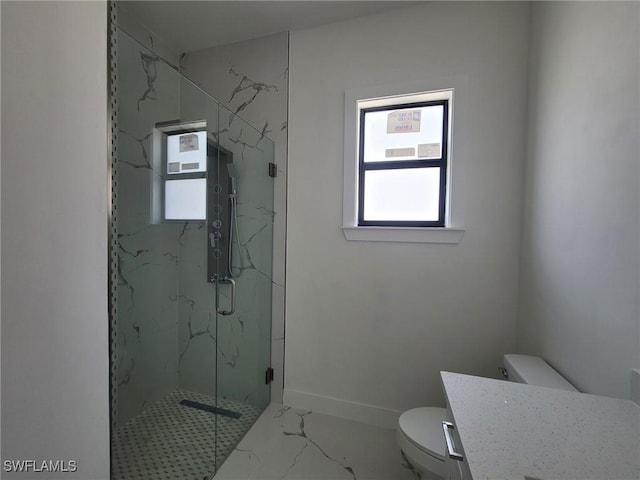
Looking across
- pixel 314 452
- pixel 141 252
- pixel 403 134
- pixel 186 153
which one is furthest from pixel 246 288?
pixel 403 134

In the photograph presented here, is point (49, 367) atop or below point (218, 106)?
below

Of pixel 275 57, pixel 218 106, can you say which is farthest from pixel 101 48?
pixel 275 57

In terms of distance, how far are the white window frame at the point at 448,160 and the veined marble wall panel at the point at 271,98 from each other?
1.66 ft

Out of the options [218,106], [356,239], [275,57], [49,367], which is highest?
[275,57]

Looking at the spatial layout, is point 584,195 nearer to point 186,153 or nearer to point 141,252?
point 186,153

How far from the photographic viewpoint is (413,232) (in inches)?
68.5

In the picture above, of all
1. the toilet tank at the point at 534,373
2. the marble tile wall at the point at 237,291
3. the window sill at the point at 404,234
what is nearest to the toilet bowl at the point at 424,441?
the toilet tank at the point at 534,373

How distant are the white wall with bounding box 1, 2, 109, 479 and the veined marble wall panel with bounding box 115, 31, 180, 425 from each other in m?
0.46

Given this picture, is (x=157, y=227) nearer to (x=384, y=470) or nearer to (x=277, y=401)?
(x=277, y=401)

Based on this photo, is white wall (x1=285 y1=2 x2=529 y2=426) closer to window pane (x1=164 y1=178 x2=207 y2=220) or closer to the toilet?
the toilet

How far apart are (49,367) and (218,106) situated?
1545mm

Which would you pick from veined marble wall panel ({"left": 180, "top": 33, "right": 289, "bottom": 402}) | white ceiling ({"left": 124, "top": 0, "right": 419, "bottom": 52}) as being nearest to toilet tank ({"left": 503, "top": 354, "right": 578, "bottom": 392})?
veined marble wall panel ({"left": 180, "top": 33, "right": 289, "bottom": 402})

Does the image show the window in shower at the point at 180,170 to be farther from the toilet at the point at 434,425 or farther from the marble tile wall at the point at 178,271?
the toilet at the point at 434,425

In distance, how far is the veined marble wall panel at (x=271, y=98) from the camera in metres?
2.00
